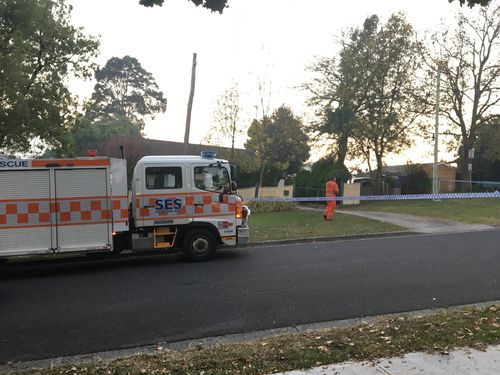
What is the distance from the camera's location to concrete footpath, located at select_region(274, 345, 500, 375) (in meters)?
3.88

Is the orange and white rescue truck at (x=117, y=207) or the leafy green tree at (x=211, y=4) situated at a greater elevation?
the leafy green tree at (x=211, y=4)

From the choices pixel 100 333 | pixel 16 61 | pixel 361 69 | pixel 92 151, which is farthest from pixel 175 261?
pixel 361 69

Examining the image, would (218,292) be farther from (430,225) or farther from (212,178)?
(430,225)

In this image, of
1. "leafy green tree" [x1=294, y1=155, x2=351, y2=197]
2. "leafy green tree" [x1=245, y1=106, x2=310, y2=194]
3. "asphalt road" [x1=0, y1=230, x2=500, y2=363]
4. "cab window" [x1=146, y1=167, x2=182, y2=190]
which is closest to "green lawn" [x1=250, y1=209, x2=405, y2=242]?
"asphalt road" [x1=0, y1=230, x2=500, y2=363]

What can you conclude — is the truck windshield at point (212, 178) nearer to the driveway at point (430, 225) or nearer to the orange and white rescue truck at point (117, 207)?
the orange and white rescue truck at point (117, 207)

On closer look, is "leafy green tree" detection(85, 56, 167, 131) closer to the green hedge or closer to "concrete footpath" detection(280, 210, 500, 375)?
the green hedge

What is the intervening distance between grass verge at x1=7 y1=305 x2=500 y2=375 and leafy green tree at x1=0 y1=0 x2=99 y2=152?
12320mm

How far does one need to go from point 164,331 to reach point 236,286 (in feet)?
7.22

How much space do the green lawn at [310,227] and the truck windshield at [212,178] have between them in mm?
2890

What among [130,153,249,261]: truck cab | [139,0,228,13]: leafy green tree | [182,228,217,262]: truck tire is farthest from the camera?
[182,228,217,262]: truck tire

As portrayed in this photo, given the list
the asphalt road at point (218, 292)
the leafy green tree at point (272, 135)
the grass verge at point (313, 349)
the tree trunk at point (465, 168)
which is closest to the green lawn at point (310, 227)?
the asphalt road at point (218, 292)

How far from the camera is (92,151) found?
968 cm

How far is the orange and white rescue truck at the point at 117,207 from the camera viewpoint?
8.66m

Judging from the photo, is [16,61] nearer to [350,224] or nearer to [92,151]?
[92,151]
